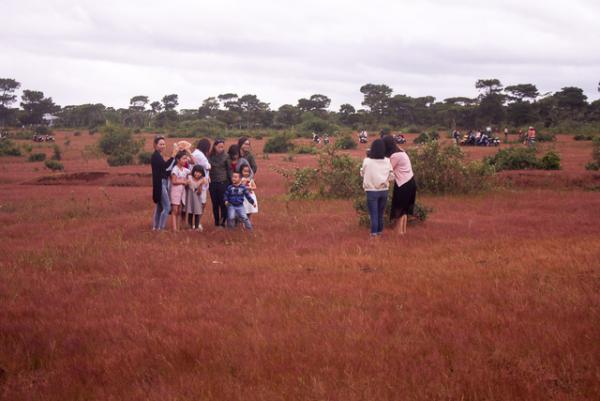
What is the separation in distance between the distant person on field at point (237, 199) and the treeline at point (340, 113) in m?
51.0

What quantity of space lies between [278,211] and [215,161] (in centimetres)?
372

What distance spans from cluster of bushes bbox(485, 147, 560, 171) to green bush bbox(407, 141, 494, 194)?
19.7 ft

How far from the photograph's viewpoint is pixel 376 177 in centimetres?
1074

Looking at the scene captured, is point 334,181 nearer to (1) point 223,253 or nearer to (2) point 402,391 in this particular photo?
(1) point 223,253

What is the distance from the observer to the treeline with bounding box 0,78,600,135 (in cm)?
6494

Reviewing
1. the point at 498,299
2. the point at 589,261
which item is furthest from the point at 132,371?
the point at 589,261

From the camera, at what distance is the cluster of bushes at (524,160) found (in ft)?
79.4

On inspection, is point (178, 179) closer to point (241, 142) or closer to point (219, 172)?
point (219, 172)

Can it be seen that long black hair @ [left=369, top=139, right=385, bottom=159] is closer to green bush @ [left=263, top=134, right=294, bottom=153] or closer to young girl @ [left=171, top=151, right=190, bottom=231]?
young girl @ [left=171, top=151, right=190, bottom=231]

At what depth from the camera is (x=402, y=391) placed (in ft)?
14.5

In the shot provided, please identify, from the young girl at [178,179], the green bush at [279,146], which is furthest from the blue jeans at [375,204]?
the green bush at [279,146]

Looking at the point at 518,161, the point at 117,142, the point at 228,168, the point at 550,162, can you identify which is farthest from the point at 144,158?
the point at 228,168

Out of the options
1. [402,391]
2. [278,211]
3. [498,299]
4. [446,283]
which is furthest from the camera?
[278,211]

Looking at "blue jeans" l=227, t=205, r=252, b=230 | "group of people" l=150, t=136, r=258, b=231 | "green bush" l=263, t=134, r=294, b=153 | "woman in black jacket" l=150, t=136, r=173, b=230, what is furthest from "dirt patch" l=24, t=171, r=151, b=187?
"green bush" l=263, t=134, r=294, b=153
